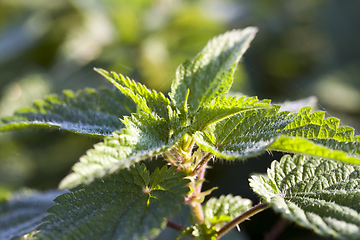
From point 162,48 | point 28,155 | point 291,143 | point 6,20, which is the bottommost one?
point 291,143

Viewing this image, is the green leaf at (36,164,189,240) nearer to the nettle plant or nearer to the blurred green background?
the nettle plant

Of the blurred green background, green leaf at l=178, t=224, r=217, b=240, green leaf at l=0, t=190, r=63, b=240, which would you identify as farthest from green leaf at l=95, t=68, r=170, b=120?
the blurred green background

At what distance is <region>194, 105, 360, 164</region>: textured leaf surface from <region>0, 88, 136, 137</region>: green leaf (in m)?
0.42

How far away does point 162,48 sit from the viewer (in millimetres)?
2799

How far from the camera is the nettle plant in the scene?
2.66ft

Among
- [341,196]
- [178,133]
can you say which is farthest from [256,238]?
[178,133]

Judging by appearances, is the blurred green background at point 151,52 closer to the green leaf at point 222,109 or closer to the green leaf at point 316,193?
the green leaf at point 316,193

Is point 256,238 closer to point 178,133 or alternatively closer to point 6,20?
point 178,133

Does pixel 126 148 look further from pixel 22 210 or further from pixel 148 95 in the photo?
pixel 22 210

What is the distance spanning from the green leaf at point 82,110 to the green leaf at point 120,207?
0.95 ft

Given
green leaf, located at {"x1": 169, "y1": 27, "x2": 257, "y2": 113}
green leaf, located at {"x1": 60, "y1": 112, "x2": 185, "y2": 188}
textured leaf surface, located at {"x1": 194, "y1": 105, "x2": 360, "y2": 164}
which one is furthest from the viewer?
green leaf, located at {"x1": 169, "y1": 27, "x2": 257, "y2": 113}

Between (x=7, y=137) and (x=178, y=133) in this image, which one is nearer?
(x=178, y=133)

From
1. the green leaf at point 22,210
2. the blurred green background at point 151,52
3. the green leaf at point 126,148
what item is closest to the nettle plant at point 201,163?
the green leaf at point 126,148

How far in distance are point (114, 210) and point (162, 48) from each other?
6.84ft
